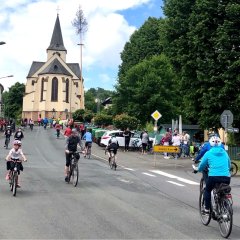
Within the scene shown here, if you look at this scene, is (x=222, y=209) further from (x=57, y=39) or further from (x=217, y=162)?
(x=57, y=39)

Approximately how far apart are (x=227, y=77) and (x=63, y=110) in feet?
266

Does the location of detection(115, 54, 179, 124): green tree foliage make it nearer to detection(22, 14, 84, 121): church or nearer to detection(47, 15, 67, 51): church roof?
detection(22, 14, 84, 121): church

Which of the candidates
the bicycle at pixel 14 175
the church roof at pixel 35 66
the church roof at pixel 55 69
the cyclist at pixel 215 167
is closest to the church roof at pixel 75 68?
the church roof at pixel 35 66

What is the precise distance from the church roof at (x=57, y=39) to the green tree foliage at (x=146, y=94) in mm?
71162

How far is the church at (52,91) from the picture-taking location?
10662 cm

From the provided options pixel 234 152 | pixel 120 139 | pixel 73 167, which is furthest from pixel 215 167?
pixel 120 139

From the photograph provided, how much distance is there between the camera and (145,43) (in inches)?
2452

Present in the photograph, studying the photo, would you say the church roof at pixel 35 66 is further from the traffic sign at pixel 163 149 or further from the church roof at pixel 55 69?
the traffic sign at pixel 163 149

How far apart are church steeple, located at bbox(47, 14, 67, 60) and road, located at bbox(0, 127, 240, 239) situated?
337 ft

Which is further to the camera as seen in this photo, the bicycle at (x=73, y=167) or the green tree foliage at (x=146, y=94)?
the green tree foliage at (x=146, y=94)

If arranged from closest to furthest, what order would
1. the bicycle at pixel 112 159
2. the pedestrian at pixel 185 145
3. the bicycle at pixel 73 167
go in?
the bicycle at pixel 73 167
the bicycle at pixel 112 159
the pedestrian at pixel 185 145

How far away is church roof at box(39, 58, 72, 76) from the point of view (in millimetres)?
107375

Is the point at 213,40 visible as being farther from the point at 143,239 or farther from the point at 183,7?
the point at 143,239

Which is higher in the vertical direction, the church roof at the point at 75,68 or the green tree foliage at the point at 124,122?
the church roof at the point at 75,68
